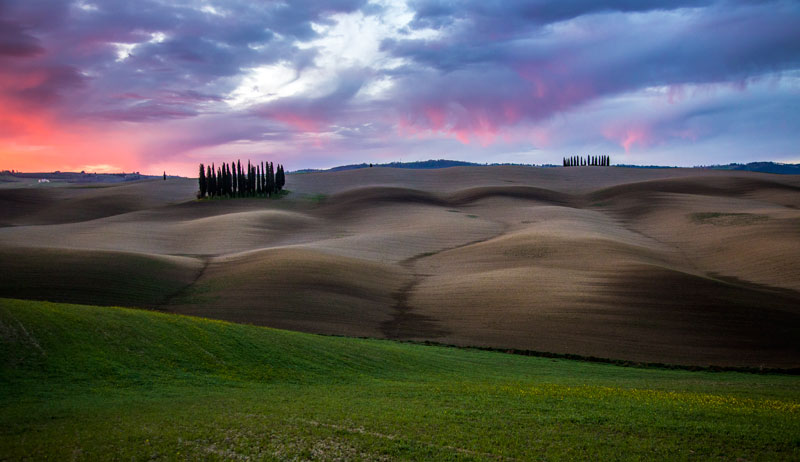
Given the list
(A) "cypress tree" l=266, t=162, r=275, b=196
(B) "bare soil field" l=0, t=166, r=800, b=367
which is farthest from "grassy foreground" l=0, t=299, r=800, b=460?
(A) "cypress tree" l=266, t=162, r=275, b=196

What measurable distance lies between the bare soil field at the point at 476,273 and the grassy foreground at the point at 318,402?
6.35 metres

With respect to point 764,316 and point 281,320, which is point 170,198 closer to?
point 281,320

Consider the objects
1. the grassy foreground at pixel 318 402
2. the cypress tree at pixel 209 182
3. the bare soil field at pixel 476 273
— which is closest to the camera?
the grassy foreground at pixel 318 402

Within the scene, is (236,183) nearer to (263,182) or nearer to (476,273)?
(263,182)

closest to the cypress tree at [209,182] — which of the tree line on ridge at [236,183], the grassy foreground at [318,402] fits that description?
the tree line on ridge at [236,183]

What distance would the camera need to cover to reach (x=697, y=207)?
75562mm

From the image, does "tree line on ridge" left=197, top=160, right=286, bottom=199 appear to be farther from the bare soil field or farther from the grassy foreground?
the grassy foreground

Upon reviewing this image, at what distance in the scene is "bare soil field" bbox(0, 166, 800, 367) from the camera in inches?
1190

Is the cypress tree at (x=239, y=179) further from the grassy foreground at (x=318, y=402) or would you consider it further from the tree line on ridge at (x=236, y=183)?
the grassy foreground at (x=318, y=402)

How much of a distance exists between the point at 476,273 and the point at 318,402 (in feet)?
96.2

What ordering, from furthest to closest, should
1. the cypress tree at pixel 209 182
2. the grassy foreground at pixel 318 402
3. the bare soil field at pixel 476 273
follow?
the cypress tree at pixel 209 182
the bare soil field at pixel 476 273
the grassy foreground at pixel 318 402

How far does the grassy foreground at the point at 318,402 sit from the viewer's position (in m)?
11.4

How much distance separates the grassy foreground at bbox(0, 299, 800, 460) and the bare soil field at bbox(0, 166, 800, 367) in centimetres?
635

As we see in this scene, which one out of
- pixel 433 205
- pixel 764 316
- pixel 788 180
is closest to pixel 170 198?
pixel 433 205
